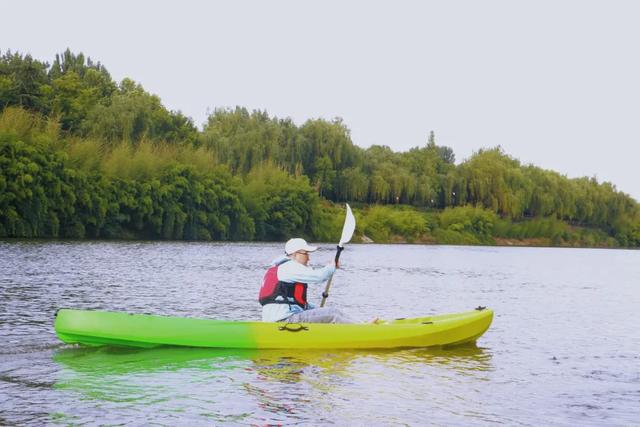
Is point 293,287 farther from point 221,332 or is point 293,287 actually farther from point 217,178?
point 217,178

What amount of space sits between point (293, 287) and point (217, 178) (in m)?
49.1

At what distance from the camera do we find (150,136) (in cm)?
6100

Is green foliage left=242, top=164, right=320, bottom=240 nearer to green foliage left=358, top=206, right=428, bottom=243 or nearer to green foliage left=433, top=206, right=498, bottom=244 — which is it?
green foliage left=358, top=206, right=428, bottom=243

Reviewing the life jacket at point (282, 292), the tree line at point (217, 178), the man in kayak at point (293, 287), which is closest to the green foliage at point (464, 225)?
the tree line at point (217, 178)

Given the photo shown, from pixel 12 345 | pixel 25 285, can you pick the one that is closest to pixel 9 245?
pixel 25 285

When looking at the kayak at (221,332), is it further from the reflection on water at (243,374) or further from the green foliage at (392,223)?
the green foliage at (392,223)

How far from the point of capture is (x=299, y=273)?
11969 mm

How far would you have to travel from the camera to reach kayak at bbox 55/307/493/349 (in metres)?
11.7

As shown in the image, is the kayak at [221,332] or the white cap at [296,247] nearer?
the kayak at [221,332]

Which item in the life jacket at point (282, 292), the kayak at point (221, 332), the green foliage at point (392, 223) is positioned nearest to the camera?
the kayak at point (221, 332)

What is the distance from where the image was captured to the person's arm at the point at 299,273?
11914 millimetres

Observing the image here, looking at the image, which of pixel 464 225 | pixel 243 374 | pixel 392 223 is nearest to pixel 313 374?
pixel 243 374

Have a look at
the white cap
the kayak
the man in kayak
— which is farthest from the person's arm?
the kayak

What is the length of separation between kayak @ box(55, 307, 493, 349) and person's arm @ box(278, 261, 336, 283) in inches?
27.8
